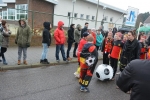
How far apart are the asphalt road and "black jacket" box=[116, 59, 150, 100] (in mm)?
2949

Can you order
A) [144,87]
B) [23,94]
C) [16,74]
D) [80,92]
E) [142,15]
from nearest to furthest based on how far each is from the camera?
[144,87], [23,94], [80,92], [16,74], [142,15]

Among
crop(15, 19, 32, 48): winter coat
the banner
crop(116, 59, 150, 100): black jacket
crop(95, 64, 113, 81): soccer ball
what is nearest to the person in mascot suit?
crop(95, 64, 113, 81): soccer ball

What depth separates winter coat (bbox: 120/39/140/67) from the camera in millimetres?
5613

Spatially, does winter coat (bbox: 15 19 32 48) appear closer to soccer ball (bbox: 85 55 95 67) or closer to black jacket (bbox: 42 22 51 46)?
black jacket (bbox: 42 22 51 46)

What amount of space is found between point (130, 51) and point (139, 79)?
390 centimetres

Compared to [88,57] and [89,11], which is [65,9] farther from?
[88,57]

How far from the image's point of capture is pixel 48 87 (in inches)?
212

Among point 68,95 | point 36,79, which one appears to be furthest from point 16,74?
point 68,95

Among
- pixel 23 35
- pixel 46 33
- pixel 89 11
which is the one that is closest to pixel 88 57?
pixel 46 33

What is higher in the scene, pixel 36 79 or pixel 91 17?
pixel 91 17

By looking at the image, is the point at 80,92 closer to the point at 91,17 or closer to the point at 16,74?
the point at 16,74

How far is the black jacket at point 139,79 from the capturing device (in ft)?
6.22

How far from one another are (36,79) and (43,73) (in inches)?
29.6

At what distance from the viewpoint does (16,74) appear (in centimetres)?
643
